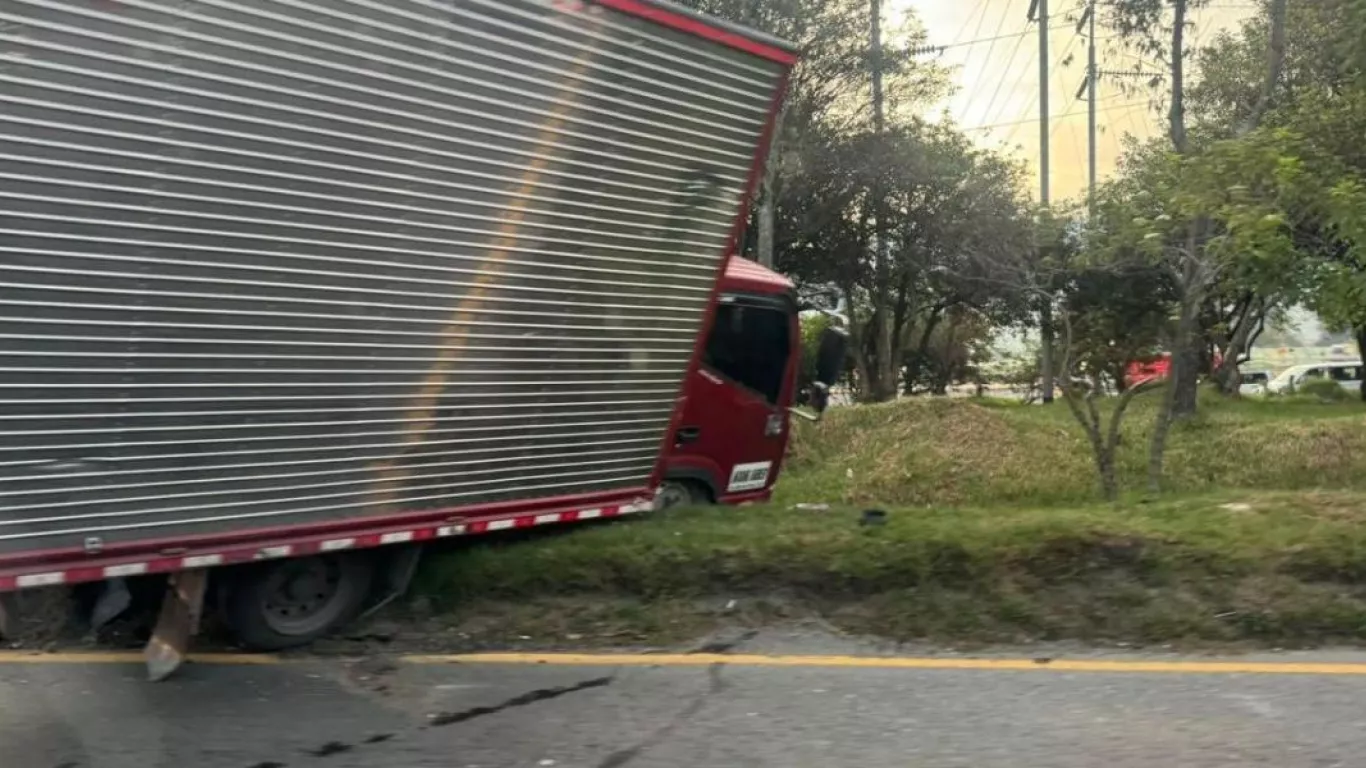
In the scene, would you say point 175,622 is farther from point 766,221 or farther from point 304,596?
point 766,221

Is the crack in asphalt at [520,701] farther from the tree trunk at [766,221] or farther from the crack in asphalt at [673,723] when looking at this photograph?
the tree trunk at [766,221]

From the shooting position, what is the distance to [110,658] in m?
5.87

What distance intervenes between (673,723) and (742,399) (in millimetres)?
4290

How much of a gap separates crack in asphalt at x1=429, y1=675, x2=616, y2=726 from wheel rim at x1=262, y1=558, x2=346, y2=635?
4.46 feet

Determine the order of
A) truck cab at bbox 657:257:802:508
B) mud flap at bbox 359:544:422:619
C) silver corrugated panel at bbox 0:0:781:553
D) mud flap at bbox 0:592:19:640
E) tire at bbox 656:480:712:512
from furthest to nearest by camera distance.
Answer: truck cab at bbox 657:257:802:508 < tire at bbox 656:480:712:512 < mud flap at bbox 359:544:422:619 < mud flap at bbox 0:592:19:640 < silver corrugated panel at bbox 0:0:781:553

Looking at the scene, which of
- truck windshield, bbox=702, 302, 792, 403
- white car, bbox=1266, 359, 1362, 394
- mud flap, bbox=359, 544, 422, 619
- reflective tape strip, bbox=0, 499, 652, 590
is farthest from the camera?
white car, bbox=1266, 359, 1362, 394

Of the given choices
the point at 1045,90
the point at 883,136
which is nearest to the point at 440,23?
the point at 883,136

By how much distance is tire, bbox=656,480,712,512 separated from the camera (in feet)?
27.5

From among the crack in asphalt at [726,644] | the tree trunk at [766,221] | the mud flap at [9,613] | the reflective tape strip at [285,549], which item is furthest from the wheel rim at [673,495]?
the tree trunk at [766,221]

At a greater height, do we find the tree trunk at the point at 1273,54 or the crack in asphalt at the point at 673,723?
the tree trunk at the point at 1273,54

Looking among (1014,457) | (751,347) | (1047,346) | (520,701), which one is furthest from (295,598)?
(1047,346)

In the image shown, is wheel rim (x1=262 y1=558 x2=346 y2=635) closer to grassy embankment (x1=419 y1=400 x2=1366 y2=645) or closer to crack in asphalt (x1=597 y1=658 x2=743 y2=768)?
grassy embankment (x1=419 y1=400 x2=1366 y2=645)

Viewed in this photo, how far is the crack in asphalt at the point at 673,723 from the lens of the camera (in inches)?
174

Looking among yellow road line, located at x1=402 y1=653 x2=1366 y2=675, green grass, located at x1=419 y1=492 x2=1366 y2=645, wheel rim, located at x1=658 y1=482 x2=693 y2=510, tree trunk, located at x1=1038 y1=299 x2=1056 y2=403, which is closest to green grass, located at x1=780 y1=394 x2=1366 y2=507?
wheel rim, located at x1=658 y1=482 x2=693 y2=510
